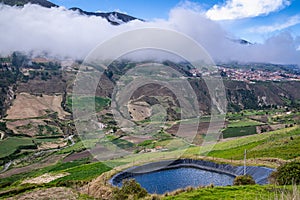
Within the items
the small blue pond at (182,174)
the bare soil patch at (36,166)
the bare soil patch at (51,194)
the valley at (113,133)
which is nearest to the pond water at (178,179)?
the small blue pond at (182,174)

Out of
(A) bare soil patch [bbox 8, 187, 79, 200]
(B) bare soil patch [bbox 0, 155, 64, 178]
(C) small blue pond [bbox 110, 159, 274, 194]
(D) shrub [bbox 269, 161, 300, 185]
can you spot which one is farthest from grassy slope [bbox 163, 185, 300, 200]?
(B) bare soil patch [bbox 0, 155, 64, 178]

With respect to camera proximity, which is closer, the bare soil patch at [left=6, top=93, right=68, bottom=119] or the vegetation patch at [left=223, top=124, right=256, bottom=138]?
the vegetation patch at [left=223, top=124, right=256, bottom=138]

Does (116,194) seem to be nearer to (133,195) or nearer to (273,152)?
(133,195)

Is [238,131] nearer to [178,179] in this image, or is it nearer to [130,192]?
[178,179]

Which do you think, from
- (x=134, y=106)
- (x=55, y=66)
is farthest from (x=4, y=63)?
(x=134, y=106)

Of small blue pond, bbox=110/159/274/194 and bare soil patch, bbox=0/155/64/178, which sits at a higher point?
small blue pond, bbox=110/159/274/194

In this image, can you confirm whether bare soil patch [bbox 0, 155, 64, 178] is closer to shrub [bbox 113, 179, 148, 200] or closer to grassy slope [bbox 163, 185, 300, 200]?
shrub [bbox 113, 179, 148, 200]

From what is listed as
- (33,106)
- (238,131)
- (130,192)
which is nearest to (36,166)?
(238,131)

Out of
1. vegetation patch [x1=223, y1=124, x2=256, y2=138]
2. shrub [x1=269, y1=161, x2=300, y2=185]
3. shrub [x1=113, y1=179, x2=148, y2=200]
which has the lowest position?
shrub [x1=113, y1=179, x2=148, y2=200]
